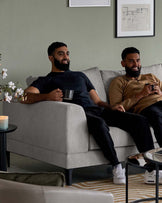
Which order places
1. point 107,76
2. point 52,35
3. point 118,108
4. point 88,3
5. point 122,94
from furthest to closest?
point 88,3 → point 52,35 → point 107,76 → point 122,94 → point 118,108

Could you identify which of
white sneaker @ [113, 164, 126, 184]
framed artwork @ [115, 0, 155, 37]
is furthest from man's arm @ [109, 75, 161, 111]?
framed artwork @ [115, 0, 155, 37]

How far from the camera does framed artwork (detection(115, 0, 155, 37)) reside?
17.1 ft

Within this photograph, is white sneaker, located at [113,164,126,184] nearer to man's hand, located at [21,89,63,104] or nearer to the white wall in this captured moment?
man's hand, located at [21,89,63,104]

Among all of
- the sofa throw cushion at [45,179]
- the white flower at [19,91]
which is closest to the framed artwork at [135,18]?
the white flower at [19,91]

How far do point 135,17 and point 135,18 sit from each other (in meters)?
0.01

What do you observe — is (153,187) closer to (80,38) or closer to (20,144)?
(20,144)

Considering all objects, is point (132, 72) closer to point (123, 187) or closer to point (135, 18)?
point (135, 18)

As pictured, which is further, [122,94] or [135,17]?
[135,17]

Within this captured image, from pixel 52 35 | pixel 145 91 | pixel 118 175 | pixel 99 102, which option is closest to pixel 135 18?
pixel 52 35

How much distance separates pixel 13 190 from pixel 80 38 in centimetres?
365

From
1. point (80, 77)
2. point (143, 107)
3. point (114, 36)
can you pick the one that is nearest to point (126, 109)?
point (143, 107)

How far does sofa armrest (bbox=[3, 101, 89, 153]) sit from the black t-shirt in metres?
0.20

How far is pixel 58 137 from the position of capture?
3773 mm

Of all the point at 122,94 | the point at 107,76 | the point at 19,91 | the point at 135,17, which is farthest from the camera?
the point at 135,17
